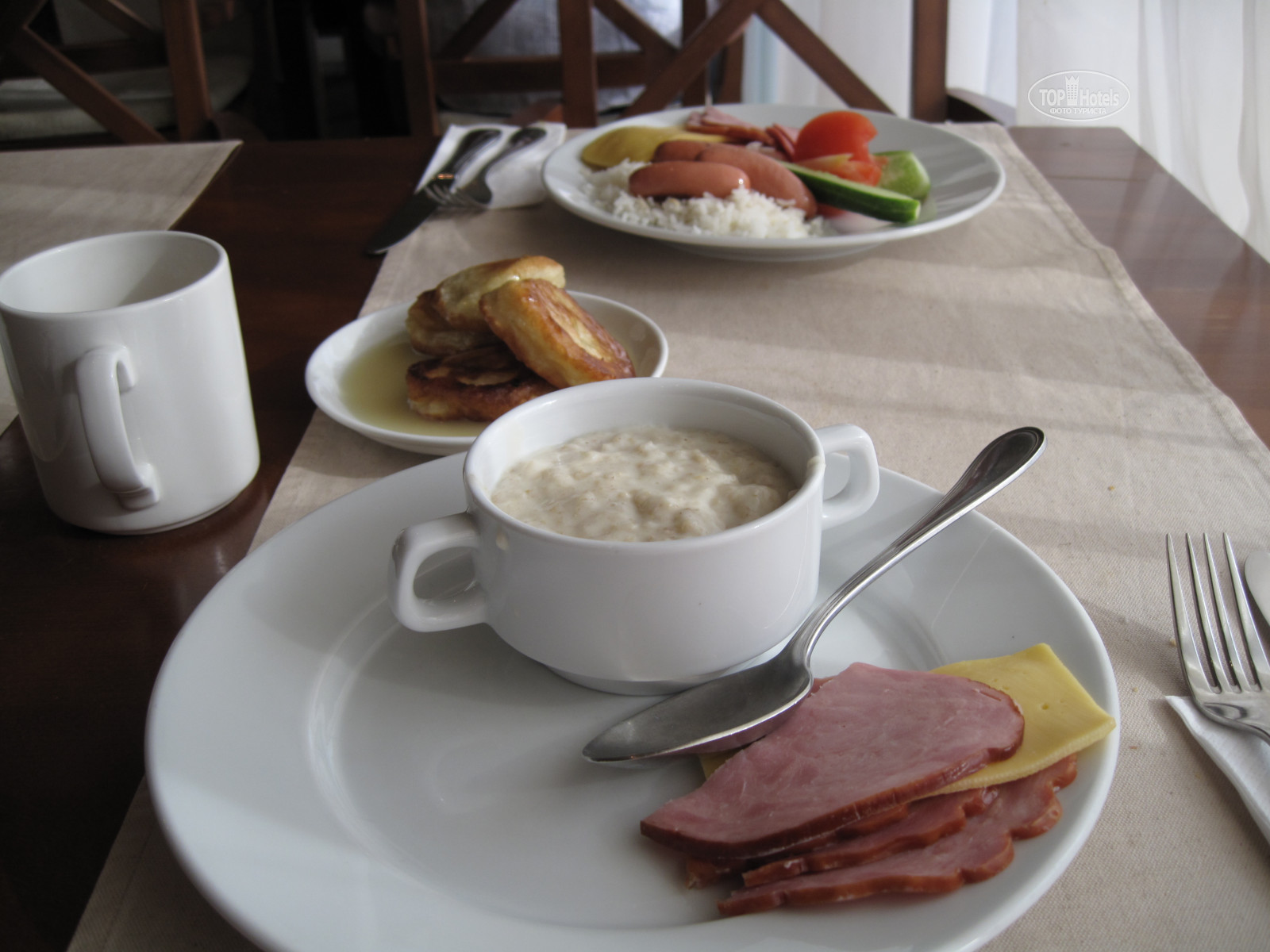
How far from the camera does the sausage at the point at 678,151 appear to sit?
4.78 feet

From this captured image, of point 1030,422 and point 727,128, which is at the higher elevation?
point 727,128

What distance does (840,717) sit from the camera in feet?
1.78

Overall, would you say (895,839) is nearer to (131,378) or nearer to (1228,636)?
(1228,636)

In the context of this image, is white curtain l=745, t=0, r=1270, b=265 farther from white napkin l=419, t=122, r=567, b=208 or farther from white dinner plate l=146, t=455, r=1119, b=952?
white dinner plate l=146, t=455, r=1119, b=952

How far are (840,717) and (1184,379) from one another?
0.74 metres

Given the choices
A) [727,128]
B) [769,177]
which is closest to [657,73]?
[727,128]

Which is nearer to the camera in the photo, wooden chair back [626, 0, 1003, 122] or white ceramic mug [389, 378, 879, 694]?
white ceramic mug [389, 378, 879, 694]

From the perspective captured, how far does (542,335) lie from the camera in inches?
36.5

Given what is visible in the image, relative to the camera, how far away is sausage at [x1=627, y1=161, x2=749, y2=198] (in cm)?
136

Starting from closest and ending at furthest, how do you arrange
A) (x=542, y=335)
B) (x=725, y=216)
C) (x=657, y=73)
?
(x=542, y=335)
(x=725, y=216)
(x=657, y=73)

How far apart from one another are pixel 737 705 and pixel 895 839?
0.41 feet

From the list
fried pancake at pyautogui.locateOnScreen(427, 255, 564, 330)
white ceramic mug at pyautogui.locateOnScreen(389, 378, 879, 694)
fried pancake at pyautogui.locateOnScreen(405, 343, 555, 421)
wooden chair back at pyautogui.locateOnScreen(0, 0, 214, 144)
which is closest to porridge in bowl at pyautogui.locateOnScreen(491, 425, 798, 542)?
white ceramic mug at pyautogui.locateOnScreen(389, 378, 879, 694)

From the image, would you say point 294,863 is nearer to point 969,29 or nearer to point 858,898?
point 858,898

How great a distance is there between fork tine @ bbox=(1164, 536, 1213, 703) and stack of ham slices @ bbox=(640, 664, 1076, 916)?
0.65 feet
